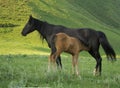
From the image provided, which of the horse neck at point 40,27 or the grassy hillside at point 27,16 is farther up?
the horse neck at point 40,27

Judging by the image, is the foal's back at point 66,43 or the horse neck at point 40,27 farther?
the horse neck at point 40,27

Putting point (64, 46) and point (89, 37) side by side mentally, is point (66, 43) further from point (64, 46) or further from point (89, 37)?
point (89, 37)

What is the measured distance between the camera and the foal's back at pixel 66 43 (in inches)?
605

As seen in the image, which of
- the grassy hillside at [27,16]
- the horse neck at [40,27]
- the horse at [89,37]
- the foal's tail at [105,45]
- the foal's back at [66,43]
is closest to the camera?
the foal's back at [66,43]

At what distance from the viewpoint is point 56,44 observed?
15633 mm

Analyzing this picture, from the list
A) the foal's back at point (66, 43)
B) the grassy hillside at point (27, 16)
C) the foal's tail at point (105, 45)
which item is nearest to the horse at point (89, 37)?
the foal's tail at point (105, 45)

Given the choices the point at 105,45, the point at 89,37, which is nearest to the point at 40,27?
the point at 89,37

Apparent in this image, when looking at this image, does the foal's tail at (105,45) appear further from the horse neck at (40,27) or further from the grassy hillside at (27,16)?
the grassy hillside at (27,16)

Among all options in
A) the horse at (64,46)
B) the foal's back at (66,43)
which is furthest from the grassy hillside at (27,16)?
the foal's back at (66,43)

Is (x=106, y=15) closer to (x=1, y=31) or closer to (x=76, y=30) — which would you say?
(x=1, y=31)

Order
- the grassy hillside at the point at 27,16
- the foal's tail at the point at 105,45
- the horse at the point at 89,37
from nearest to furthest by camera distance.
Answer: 1. the horse at the point at 89,37
2. the foal's tail at the point at 105,45
3. the grassy hillside at the point at 27,16

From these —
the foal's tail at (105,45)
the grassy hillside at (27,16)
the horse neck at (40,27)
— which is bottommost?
the grassy hillside at (27,16)

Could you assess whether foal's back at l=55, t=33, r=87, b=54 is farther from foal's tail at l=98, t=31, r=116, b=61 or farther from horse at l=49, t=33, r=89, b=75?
foal's tail at l=98, t=31, r=116, b=61

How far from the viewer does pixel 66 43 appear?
15.5 meters
